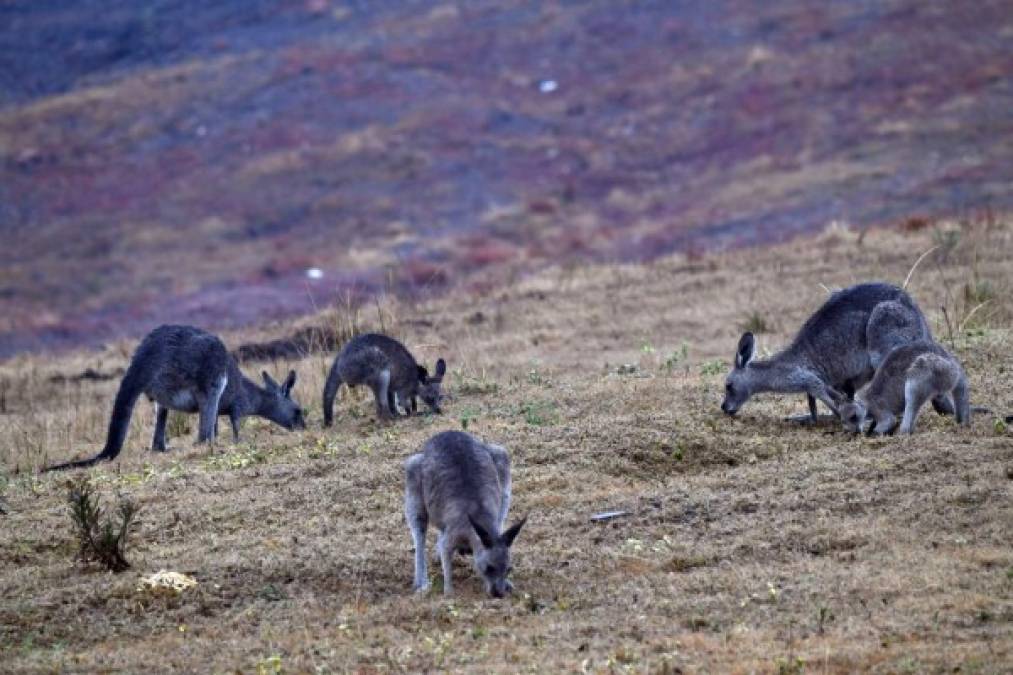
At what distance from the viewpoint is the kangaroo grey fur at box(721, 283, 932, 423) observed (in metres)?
13.0

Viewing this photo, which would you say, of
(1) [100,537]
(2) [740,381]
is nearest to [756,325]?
(2) [740,381]

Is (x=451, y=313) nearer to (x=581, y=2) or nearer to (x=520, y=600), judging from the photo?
(x=520, y=600)

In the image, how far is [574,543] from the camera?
1002 cm

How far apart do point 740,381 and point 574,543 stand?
364 cm

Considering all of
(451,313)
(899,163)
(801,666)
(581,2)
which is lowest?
(801,666)

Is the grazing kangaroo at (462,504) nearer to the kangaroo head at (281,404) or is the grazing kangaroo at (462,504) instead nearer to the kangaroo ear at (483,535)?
the kangaroo ear at (483,535)

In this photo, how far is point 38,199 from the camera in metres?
47.2

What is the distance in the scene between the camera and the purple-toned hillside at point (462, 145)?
3772cm

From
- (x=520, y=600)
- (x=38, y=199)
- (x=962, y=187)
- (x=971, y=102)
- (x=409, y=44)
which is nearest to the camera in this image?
(x=520, y=600)

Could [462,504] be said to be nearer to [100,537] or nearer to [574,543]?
[574,543]

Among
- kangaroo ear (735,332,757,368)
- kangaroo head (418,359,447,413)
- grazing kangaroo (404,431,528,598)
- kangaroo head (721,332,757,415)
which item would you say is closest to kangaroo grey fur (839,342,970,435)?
kangaroo head (721,332,757,415)

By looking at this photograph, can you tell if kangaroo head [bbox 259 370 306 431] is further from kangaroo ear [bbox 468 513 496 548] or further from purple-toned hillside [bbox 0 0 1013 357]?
purple-toned hillside [bbox 0 0 1013 357]

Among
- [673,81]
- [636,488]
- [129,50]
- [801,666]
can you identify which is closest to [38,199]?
[129,50]

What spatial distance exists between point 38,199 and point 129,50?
1424 cm
